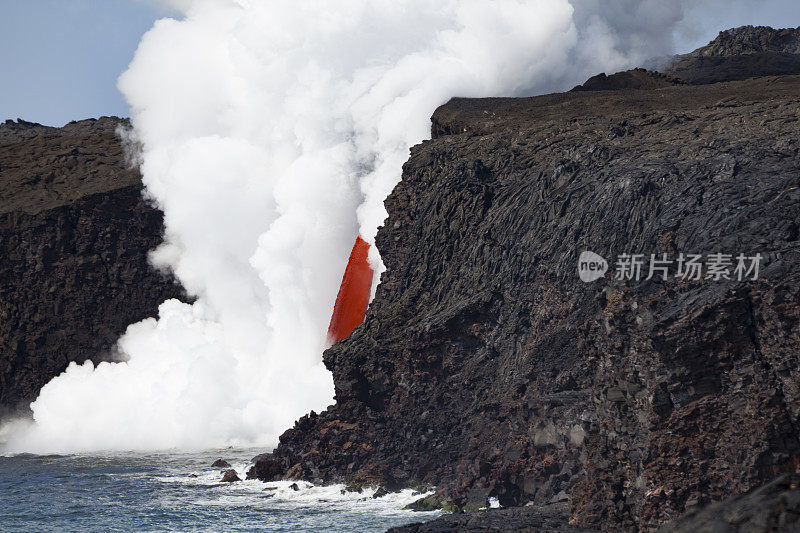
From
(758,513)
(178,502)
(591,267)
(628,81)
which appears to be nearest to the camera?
(758,513)

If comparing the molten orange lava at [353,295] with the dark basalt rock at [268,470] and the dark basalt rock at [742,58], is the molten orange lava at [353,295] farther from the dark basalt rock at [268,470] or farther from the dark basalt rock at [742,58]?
the dark basalt rock at [742,58]

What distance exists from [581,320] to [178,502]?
25.2 m

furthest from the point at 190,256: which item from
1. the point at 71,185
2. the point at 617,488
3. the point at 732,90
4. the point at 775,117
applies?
the point at 617,488

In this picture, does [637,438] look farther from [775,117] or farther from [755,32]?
[755,32]

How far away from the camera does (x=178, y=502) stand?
5447 centimetres

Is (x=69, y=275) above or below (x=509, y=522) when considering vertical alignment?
above

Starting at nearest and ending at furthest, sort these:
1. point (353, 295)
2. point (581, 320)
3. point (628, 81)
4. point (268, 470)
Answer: point (581, 320) → point (268, 470) → point (353, 295) → point (628, 81)

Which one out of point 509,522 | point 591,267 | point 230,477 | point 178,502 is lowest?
point 509,522

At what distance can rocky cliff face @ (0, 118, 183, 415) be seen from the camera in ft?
326

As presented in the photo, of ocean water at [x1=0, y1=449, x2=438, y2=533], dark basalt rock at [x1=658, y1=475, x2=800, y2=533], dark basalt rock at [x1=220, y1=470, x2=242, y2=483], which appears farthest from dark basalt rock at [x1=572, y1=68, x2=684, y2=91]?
dark basalt rock at [x1=658, y1=475, x2=800, y2=533]

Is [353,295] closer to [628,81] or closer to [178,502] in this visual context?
[178,502]

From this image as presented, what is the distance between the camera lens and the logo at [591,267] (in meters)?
49.8

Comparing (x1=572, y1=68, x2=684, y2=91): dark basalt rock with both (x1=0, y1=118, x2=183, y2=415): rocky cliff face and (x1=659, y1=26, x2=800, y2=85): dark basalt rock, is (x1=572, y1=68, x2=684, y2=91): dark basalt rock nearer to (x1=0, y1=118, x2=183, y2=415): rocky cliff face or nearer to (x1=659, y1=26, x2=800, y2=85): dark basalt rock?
(x1=659, y1=26, x2=800, y2=85): dark basalt rock

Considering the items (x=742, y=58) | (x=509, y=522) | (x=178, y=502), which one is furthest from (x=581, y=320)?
(x=742, y=58)
